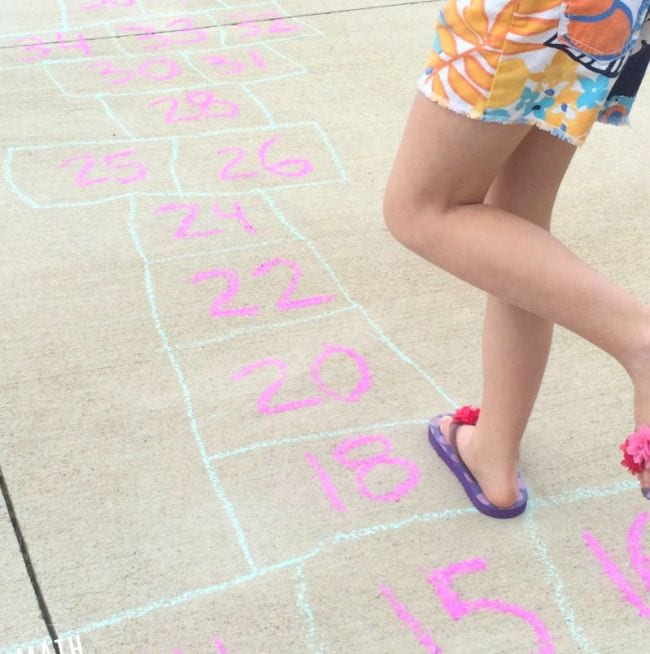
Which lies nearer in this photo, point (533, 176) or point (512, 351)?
point (533, 176)

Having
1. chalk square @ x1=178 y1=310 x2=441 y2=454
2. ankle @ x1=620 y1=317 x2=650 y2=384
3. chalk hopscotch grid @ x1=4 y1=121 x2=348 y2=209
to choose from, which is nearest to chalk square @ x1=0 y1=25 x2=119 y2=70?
chalk hopscotch grid @ x1=4 y1=121 x2=348 y2=209

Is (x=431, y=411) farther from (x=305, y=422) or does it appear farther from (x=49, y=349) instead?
(x=49, y=349)

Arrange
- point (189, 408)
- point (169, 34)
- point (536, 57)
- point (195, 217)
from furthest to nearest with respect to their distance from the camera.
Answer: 1. point (169, 34)
2. point (195, 217)
3. point (189, 408)
4. point (536, 57)

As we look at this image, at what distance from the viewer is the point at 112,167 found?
317cm

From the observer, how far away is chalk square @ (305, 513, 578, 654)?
5.49 feet

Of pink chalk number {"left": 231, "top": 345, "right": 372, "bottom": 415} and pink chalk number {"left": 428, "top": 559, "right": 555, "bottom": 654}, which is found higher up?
pink chalk number {"left": 428, "top": 559, "right": 555, "bottom": 654}

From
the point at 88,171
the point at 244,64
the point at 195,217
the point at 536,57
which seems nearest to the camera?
the point at 536,57

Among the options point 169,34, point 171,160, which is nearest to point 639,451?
point 171,160

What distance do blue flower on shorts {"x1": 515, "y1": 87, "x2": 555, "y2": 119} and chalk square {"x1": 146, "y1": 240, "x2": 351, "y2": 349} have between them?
1217 millimetres

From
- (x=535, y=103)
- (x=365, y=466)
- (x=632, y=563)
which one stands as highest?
(x=535, y=103)

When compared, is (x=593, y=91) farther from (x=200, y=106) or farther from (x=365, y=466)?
(x=200, y=106)

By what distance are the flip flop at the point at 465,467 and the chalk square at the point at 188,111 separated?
1786mm

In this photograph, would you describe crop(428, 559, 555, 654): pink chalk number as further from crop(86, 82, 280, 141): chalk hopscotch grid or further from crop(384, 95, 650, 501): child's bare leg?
crop(86, 82, 280, 141): chalk hopscotch grid

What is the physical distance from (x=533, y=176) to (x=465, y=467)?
683 millimetres
